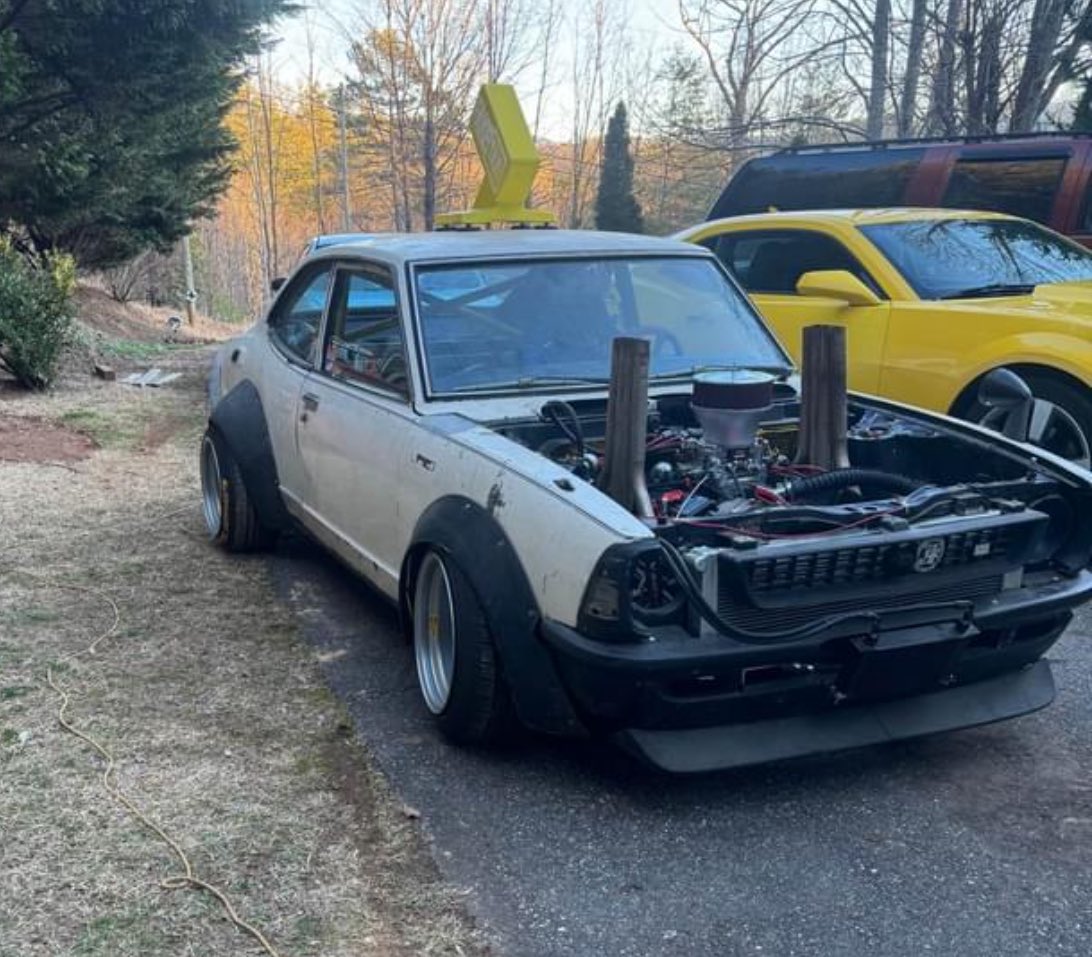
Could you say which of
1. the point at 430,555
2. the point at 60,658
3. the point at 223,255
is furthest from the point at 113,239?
the point at 223,255

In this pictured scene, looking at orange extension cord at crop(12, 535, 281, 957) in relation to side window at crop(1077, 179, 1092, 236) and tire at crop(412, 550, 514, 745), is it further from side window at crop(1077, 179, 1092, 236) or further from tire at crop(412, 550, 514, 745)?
side window at crop(1077, 179, 1092, 236)

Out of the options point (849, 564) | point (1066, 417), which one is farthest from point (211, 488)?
point (1066, 417)

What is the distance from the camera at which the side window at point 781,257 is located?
6.35m

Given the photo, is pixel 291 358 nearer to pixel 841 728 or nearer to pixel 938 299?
pixel 841 728

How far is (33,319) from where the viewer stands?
10.2 m

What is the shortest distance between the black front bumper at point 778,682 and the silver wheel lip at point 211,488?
329cm

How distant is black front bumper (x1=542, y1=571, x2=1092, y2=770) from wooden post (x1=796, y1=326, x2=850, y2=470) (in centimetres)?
78

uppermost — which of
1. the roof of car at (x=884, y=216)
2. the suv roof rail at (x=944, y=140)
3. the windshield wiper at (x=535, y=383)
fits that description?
the suv roof rail at (x=944, y=140)

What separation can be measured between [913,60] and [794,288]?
8.96 m

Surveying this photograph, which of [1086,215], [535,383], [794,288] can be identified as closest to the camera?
[535,383]

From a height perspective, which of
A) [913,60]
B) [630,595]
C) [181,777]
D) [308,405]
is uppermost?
[913,60]

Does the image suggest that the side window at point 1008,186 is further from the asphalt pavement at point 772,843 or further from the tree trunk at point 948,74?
the tree trunk at point 948,74

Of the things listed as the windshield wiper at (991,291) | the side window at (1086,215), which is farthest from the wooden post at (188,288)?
the windshield wiper at (991,291)

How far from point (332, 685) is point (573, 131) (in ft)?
101
